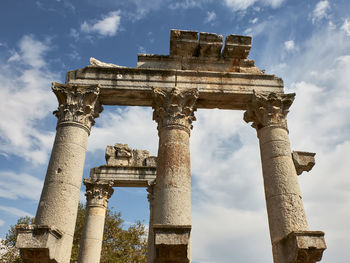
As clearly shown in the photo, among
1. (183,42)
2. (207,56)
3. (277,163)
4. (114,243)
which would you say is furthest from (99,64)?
(114,243)

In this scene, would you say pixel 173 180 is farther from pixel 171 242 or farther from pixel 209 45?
pixel 209 45

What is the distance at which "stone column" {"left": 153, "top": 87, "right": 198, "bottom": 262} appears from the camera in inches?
300

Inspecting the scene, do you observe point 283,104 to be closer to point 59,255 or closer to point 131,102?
point 131,102

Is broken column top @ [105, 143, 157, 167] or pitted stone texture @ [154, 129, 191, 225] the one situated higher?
broken column top @ [105, 143, 157, 167]

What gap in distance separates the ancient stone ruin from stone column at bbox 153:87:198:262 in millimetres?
25

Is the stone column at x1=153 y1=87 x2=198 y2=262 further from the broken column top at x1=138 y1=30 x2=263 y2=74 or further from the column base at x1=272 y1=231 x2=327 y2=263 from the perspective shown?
the column base at x1=272 y1=231 x2=327 y2=263

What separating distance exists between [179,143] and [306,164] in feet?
15.2

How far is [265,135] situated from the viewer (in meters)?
10.8

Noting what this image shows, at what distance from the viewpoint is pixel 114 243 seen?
1117 inches

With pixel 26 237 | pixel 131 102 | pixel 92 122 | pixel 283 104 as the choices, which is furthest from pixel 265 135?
pixel 26 237

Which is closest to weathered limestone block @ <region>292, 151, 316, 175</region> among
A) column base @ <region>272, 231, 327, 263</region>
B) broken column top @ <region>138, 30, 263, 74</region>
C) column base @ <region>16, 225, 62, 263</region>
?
column base @ <region>272, 231, 327, 263</region>

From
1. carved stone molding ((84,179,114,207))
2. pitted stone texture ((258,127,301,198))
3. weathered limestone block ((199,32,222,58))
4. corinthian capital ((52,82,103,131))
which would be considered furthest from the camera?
carved stone molding ((84,179,114,207))

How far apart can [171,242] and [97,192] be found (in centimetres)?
1068

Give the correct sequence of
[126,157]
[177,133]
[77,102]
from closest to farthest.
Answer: [177,133] < [77,102] < [126,157]
